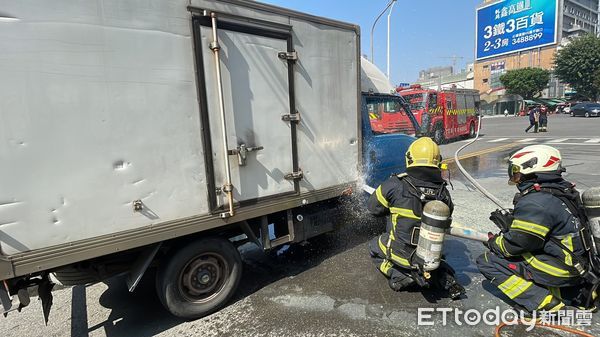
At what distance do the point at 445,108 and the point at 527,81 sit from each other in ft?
139

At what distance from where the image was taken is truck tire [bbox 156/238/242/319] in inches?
115

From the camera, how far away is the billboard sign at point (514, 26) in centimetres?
3209

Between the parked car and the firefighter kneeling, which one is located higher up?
the parked car

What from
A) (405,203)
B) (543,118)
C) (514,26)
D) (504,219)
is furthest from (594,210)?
(514,26)

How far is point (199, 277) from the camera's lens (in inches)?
122

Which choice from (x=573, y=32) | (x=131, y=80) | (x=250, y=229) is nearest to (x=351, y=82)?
(x=250, y=229)

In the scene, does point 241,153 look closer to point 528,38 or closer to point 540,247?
point 540,247

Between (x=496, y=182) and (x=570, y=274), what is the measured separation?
557 cm

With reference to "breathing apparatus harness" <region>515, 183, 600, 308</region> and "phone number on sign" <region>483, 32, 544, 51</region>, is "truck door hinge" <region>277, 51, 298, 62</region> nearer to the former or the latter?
"breathing apparatus harness" <region>515, 183, 600, 308</region>

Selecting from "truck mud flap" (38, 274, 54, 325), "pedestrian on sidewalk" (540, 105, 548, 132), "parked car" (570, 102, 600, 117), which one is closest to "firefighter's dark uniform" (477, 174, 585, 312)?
"truck mud flap" (38, 274, 54, 325)

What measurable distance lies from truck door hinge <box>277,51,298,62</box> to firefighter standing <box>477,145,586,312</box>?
2.19m

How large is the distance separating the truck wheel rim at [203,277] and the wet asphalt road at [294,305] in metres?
0.22

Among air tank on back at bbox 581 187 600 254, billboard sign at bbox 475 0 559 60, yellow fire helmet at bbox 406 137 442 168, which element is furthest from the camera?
billboard sign at bbox 475 0 559 60

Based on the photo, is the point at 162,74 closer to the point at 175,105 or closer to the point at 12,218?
the point at 175,105
